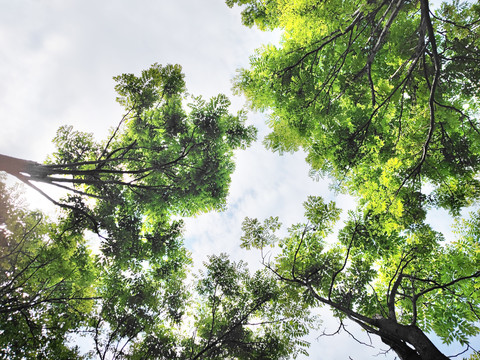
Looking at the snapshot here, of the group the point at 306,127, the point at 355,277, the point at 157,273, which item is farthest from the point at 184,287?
the point at 306,127

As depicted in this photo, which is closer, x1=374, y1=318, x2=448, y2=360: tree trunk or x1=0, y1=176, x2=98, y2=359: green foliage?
x1=374, y1=318, x2=448, y2=360: tree trunk

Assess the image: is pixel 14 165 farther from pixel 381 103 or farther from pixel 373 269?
pixel 373 269

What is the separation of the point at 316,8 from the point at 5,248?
982 centimetres

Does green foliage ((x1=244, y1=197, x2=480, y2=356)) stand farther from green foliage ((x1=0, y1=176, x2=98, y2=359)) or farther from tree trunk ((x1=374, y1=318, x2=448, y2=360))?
green foliage ((x1=0, y1=176, x2=98, y2=359))

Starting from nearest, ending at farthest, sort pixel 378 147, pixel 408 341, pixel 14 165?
pixel 408 341 < pixel 14 165 < pixel 378 147

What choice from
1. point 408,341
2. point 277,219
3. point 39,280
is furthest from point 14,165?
point 408,341

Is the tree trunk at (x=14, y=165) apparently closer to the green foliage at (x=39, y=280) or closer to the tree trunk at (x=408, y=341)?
the green foliage at (x=39, y=280)

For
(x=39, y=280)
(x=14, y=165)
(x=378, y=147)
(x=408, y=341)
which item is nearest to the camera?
(x=408, y=341)

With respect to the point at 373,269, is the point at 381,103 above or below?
above

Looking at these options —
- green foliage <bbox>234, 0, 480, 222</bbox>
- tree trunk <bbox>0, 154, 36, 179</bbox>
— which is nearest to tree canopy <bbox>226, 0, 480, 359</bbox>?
green foliage <bbox>234, 0, 480, 222</bbox>

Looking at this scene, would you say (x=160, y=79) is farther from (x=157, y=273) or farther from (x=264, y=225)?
(x=157, y=273)

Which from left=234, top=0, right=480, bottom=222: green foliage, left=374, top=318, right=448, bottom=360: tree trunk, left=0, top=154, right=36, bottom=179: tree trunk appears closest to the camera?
left=374, top=318, right=448, bottom=360: tree trunk

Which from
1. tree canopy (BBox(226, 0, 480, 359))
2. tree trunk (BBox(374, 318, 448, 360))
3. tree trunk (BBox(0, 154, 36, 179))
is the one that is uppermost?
tree canopy (BBox(226, 0, 480, 359))

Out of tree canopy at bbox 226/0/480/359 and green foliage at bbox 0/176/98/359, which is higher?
tree canopy at bbox 226/0/480/359
